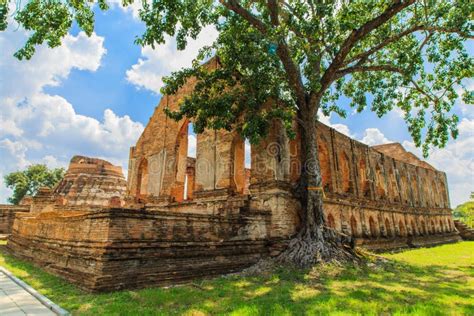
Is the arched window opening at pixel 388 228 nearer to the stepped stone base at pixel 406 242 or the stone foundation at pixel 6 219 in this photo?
the stepped stone base at pixel 406 242

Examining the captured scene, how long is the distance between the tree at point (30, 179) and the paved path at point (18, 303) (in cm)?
A: 4578

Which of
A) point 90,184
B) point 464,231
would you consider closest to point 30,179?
point 90,184

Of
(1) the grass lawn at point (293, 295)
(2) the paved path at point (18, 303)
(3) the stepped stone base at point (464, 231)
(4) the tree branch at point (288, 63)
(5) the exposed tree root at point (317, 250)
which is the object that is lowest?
(2) the paved path at point (18, 303)

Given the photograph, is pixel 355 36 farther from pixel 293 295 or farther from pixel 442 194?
pixel 442 194

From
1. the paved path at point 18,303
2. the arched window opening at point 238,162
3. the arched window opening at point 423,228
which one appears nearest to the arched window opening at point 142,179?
the arched window opening at point 238,162

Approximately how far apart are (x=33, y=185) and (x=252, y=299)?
52.1 m

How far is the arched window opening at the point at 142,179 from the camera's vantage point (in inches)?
647

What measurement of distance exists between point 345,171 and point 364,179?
2023mm

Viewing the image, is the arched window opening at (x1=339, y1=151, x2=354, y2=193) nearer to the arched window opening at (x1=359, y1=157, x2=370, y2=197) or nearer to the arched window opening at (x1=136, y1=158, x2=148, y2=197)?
the arched window opening at (x1=359, y1=157, x2=370, y2=197)

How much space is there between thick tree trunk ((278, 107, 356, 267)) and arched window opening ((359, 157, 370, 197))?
6.84 m

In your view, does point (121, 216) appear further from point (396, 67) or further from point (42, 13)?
point (396, 67)

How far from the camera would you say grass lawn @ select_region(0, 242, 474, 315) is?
5.11 m

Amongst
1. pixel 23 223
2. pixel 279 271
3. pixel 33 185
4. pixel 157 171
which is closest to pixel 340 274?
pixel 279 271

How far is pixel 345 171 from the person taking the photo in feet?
52.1
